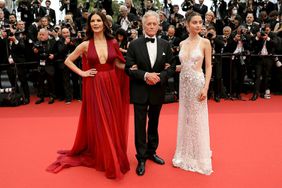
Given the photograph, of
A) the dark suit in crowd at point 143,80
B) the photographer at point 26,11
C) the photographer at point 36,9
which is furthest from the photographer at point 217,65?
the photographer at point 26,11

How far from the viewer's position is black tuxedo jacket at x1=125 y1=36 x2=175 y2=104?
3.38 meters

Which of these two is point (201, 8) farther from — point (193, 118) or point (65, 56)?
point (193, 118)

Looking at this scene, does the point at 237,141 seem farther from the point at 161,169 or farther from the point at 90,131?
the point at 90,131

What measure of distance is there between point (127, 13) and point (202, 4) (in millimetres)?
2133

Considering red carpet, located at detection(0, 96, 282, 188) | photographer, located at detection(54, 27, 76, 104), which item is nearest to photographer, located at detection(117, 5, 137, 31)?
photographer, located at detection(54, 27, 76, 104)

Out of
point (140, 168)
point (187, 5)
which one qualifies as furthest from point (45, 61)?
point (140, 168)

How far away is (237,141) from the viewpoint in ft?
14.7

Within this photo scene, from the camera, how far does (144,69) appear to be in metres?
3.39

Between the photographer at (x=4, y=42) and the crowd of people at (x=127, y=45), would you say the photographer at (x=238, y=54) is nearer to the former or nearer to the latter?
the crowd of people at (x=127, y=45)

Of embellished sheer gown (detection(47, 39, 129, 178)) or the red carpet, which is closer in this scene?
the red carpet

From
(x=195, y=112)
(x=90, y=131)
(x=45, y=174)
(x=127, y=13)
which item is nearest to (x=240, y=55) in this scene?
(x=127, y=13)

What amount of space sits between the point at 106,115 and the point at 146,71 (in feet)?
2.13

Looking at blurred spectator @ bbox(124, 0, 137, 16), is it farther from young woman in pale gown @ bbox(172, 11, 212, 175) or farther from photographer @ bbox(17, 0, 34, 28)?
young woman in pale gown @ bbox(172, 11, 212, 175)

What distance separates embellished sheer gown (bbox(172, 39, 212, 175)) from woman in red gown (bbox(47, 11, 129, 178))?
2.15 ft
